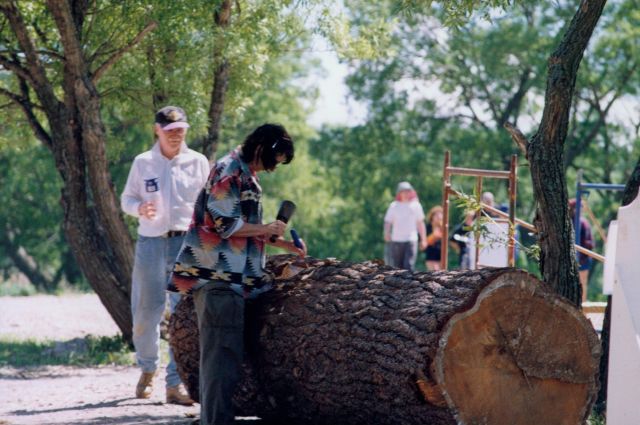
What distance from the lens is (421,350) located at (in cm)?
553

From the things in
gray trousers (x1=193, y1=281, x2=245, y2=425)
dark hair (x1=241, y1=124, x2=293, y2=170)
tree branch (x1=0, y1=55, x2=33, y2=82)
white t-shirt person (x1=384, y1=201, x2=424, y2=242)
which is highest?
tree branch (x1=0, y1=55, x2=33, y2=82)

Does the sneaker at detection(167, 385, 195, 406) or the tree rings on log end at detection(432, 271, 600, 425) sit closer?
the tree rings on log end at detection(432, 271, 600, 425)

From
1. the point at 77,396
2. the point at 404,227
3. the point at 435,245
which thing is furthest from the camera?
the point at 435,245

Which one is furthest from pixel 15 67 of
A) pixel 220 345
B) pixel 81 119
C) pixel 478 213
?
pixel 220 345

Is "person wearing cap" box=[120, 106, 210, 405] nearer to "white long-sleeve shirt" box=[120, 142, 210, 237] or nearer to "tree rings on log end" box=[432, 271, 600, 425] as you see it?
"white long-sleeve shirt" box=[120, 142, 210, 237]

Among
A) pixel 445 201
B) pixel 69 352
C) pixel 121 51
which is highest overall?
pixel 121 51

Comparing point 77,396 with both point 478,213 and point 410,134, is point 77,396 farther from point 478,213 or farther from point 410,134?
point 410,134

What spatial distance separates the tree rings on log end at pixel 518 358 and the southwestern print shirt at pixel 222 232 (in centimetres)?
121

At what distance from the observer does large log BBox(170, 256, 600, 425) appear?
5.58 m

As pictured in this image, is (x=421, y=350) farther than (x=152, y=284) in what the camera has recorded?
No

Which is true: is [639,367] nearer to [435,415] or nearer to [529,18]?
[435,415]

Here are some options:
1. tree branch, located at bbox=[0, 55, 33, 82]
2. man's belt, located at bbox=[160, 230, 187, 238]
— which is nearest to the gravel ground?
man's belt, located at bbox=[160, 230, 187, 238]

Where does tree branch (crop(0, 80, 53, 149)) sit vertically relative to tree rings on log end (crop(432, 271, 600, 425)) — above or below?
above

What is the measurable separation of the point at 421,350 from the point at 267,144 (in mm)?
1394
